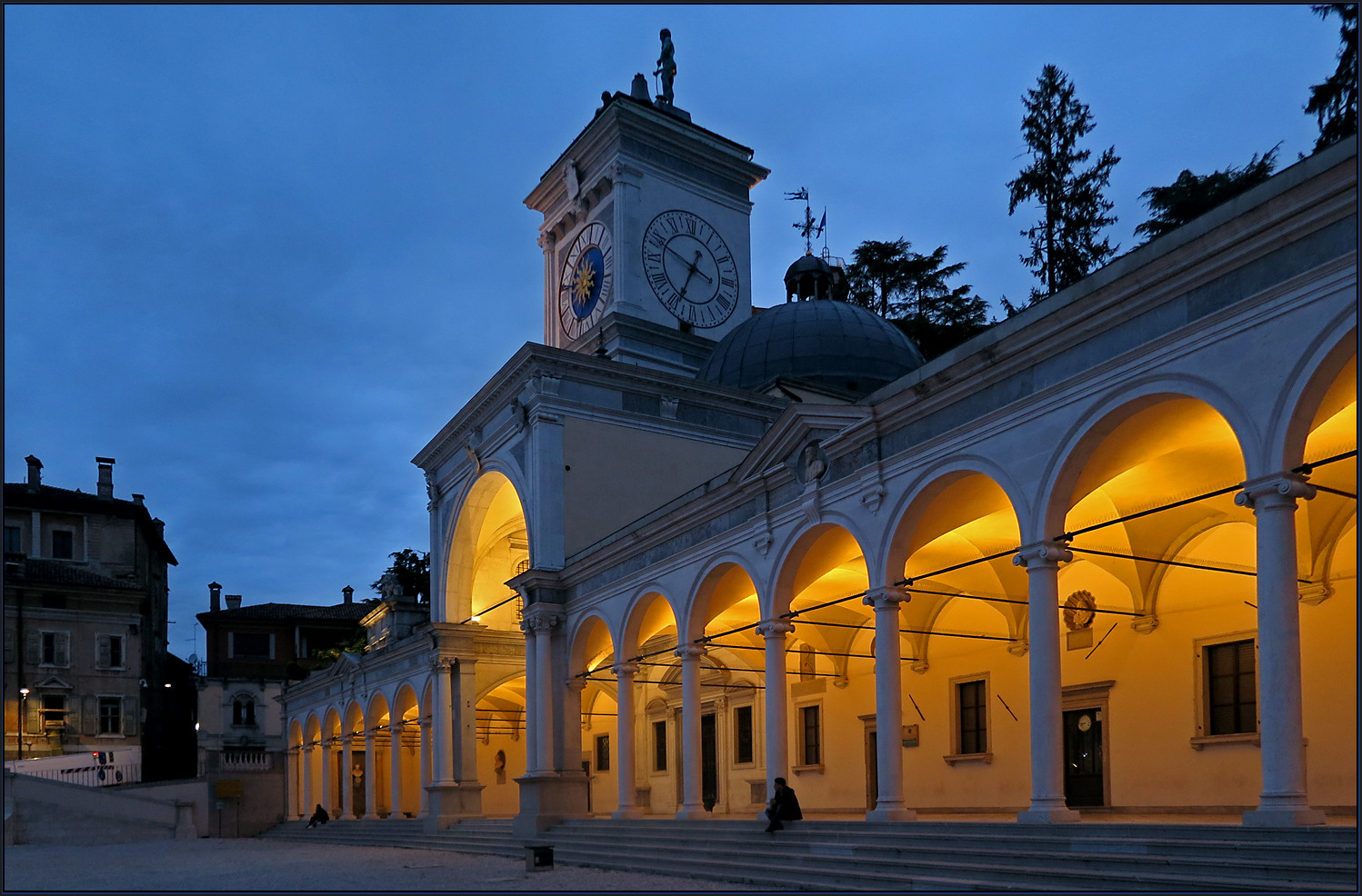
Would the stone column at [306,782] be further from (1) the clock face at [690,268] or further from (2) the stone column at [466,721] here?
(1) the clock face at [690,268]

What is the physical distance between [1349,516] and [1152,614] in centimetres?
335

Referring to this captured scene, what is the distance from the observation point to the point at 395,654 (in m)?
33.2

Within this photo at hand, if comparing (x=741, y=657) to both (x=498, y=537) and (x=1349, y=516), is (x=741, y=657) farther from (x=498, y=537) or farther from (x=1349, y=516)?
(x=1349, y=516)

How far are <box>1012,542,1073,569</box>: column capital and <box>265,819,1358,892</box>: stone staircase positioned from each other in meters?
2.56

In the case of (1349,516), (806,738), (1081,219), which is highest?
(1081,219)

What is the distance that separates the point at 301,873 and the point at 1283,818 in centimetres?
1470

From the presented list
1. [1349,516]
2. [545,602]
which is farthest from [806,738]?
[1349,516]

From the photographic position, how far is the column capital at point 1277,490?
10203mm

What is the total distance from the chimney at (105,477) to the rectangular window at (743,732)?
3732cm

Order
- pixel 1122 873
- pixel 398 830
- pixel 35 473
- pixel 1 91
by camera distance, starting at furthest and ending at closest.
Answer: pixel 35 473
pixel 398 830
pixel 1 91
pixel 1122 873

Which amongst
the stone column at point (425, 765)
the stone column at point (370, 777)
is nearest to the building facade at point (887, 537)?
the stone column at point (425, 765)

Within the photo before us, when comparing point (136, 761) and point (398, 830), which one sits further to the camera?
point (136, 761)

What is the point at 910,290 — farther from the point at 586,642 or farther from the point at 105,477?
the point at 105,477

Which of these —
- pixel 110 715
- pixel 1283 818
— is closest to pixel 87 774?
pixel 110 715
